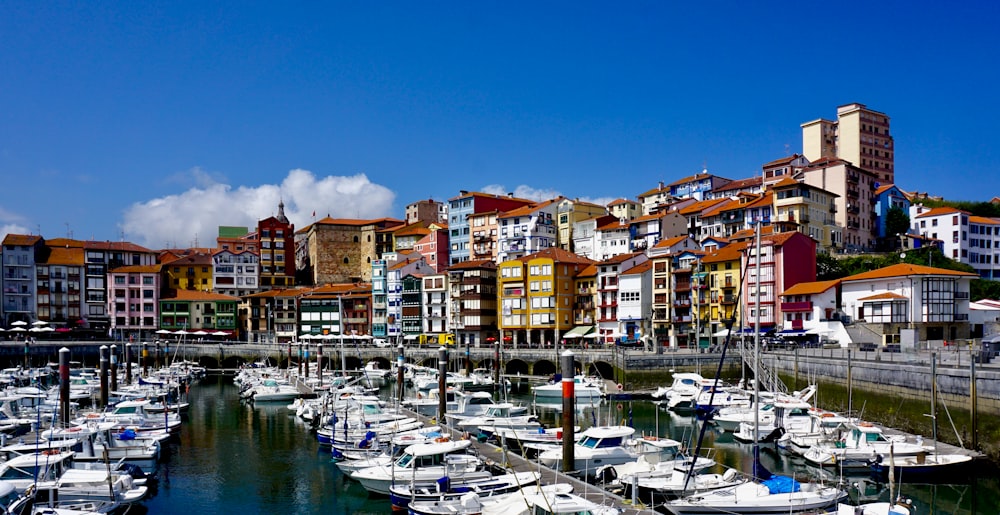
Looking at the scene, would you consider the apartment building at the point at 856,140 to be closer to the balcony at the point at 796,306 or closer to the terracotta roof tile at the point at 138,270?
the balcony at the point at 796,306

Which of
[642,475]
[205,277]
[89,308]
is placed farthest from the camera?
[205,277]

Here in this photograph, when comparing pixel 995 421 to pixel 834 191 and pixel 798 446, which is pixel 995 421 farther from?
pixel 834 191

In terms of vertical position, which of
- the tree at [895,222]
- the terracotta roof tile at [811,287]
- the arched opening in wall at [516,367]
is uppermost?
the tree at [895,222]

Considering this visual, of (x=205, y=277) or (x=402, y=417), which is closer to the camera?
(x=402, y=417)

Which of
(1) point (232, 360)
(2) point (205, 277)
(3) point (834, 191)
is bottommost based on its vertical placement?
(1) point (232, 360)

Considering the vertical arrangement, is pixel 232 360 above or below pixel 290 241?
below

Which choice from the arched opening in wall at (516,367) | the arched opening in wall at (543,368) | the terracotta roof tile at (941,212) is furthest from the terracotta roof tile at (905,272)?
the terracotta roof tile at (941,212)

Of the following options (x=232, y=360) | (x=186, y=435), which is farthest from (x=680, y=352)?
(x=232, y=360)

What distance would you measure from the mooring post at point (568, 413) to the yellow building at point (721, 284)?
179ft

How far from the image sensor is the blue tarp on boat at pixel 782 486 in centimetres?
2705

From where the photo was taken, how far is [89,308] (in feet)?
413

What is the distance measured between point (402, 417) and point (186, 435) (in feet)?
51.0

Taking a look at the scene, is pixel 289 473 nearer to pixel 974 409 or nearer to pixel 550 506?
pixel 550 506

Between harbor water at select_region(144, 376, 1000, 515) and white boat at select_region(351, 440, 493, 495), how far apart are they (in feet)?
3.61
